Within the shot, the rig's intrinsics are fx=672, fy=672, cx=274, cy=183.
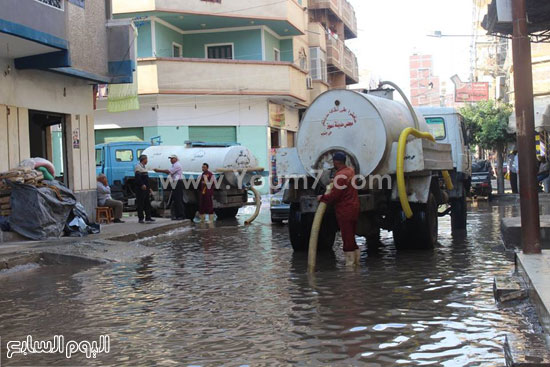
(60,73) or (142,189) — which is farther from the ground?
(60,73)

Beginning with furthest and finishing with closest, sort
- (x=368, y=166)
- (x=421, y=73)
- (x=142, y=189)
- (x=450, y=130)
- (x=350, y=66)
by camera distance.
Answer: (x=421, y=73) → (x=350, y=66) → (x=142, y=189) → (x=450, y=130) → (x=368, y=166)

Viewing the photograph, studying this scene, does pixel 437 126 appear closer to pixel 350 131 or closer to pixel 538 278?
pixel 350 131

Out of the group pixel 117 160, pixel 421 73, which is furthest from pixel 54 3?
pixel 421 73

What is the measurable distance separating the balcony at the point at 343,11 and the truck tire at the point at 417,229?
32.2m

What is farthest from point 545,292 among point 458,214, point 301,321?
point 458,214

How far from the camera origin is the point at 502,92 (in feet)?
140

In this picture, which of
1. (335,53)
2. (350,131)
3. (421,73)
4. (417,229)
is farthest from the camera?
(421,73)

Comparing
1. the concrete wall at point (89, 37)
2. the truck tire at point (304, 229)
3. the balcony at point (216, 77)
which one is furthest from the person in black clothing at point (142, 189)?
the balcony at point (216, 77)

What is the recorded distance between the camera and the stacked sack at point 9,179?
1235 centimetres

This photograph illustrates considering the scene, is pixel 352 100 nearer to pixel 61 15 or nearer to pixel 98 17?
pixel 61 15

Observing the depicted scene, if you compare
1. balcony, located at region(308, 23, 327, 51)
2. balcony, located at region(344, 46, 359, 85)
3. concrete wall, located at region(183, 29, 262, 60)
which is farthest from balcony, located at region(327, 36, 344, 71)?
concrete wall, located at region(183, 29, 262, 60)

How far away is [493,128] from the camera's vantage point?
28.5 m

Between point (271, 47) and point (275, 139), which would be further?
point (275, 139)

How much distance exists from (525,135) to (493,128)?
21.8m
